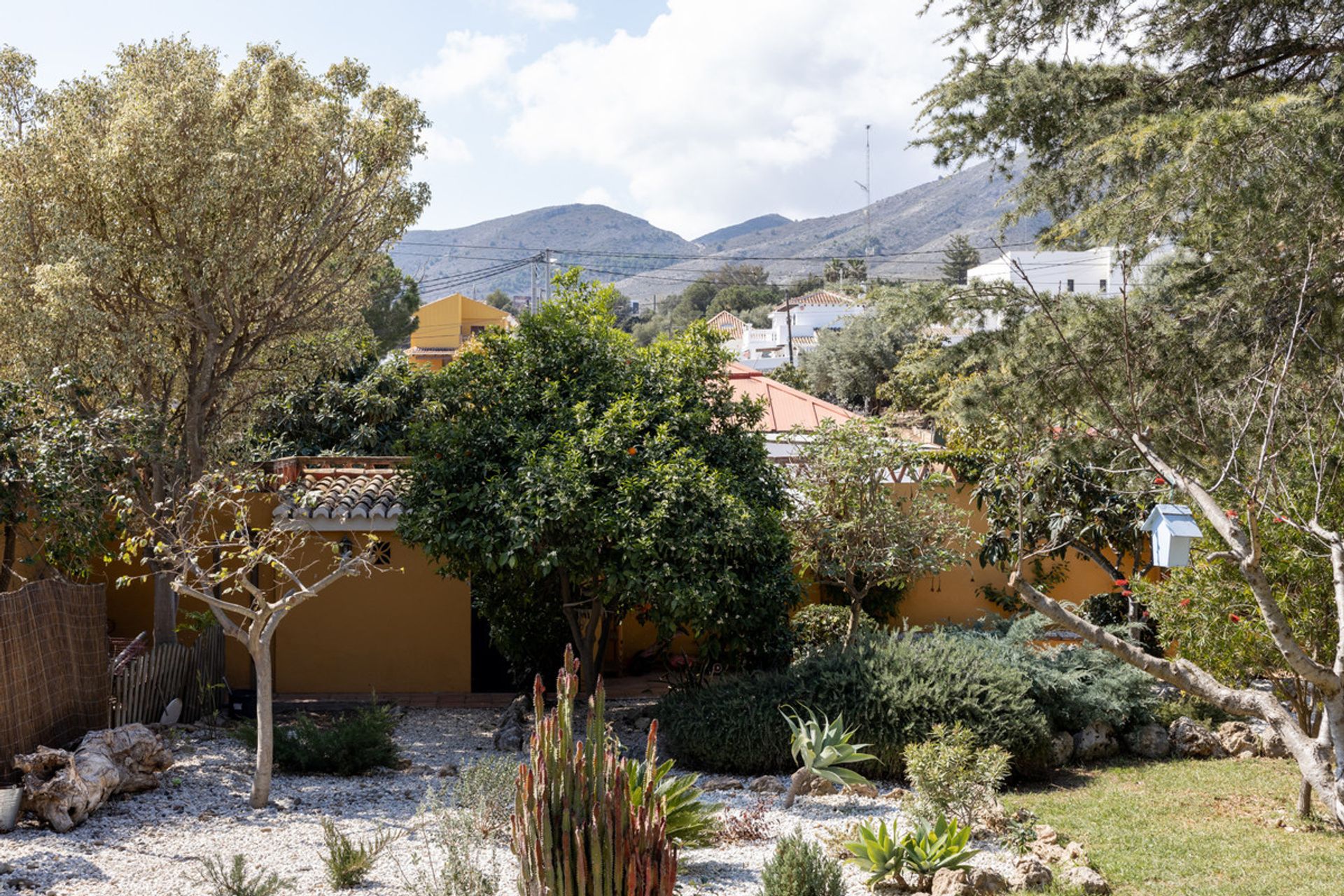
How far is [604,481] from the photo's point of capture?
407 inches

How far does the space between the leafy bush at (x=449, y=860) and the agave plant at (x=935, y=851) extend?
102 inches

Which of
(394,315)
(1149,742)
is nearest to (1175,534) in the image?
(1149,742)

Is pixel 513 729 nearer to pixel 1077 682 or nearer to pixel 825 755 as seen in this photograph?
pixel 825 755

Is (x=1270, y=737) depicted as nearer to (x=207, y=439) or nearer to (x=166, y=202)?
(x=207, y=439)

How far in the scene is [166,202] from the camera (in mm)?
10984

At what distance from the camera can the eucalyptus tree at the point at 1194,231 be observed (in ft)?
27.9

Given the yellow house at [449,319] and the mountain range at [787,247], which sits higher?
the mountain range at [787,247]

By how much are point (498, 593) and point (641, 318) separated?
8697 cm

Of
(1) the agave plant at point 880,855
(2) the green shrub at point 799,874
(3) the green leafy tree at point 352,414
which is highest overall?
(3) the green leafy tree at point 352,414

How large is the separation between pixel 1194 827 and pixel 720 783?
3802 mm

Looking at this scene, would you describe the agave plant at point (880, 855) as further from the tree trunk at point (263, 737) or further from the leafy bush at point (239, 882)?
the tree trunk at point (263, 737)

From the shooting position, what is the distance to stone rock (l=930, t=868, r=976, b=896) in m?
6.31

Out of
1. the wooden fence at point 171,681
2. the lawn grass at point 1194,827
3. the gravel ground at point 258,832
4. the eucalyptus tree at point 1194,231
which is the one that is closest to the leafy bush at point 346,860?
the gravel ground at point 258,832

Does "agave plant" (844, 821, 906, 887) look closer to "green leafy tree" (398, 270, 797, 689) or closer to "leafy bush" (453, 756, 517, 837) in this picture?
"leafy bush" (453, 756, 517, 837)
